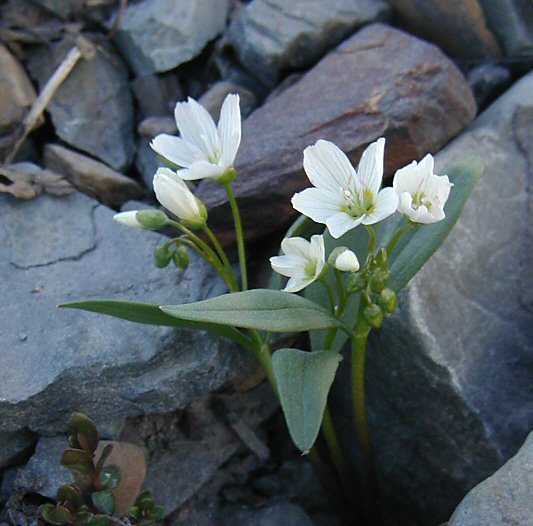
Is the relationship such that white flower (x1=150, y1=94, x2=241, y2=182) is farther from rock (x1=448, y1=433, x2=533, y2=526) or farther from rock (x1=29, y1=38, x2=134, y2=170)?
rock (x1=448, y1=433, x2=533, y2=526)

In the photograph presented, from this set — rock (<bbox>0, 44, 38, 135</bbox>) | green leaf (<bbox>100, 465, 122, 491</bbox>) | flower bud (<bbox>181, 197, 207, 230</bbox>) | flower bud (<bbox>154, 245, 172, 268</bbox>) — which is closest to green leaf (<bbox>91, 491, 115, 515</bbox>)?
green leaf (<bbox>100, 465, 122, 491</bbox>)

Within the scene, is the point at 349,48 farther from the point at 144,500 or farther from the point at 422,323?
the point at 144,500

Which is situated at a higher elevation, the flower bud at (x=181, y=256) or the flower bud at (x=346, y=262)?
the flower bud at (x=346, y=262)

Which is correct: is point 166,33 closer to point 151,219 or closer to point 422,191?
point 151,219

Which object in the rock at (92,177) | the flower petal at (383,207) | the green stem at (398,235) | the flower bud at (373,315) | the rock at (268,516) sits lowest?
the rock at (268,516)

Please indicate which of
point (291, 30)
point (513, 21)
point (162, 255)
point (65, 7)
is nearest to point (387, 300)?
point (162, 255)

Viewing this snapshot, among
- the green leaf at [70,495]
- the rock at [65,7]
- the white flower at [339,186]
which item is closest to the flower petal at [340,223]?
the white flower at [339,186]

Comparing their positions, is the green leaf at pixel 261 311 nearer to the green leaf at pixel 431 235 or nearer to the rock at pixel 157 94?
the green leaf at pixel 431 235

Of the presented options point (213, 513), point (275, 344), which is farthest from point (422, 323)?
point (213, 513)
